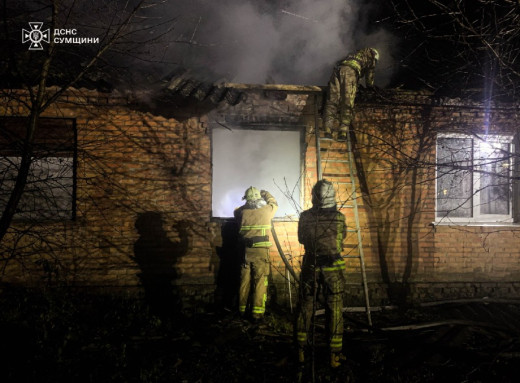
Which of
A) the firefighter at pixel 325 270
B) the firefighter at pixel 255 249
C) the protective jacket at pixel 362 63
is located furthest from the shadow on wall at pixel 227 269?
the protective jacket at pixel 362 63

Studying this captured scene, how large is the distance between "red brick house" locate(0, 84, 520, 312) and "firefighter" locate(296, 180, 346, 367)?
137 cm

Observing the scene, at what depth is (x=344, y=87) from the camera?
557 cm

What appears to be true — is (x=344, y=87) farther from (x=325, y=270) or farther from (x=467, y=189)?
(x=467, y=189)

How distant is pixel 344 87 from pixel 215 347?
4.26 metres

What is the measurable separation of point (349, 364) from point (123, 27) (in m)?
4.25

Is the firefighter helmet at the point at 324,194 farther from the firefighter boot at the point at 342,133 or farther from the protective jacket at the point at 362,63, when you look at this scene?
the protective jacket at the point at 362,63

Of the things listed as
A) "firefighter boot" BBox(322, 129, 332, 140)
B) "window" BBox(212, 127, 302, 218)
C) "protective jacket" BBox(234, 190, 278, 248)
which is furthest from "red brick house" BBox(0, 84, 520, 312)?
"protective jacket" BBox(234, 190, 278, 248)

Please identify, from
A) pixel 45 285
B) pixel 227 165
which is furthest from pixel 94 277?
pixel 227 165

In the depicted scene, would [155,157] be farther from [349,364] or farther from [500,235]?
[500,235]

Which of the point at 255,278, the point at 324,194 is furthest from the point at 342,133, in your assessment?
the point at 255,278

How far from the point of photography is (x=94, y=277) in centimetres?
586

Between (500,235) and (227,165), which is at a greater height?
(227,165)

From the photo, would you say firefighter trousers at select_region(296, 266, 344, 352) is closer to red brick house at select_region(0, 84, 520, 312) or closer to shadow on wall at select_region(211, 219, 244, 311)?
red brick house at select_region(0, 84, 520, 312)

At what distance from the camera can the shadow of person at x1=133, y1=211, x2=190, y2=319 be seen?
19.5ft
